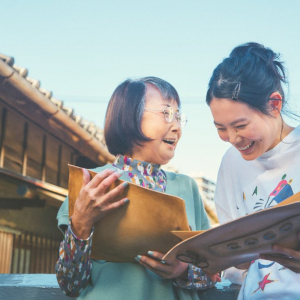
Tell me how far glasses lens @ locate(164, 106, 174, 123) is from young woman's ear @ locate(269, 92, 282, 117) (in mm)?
444

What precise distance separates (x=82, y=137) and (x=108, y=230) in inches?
224

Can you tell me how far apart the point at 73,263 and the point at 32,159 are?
18.5ft

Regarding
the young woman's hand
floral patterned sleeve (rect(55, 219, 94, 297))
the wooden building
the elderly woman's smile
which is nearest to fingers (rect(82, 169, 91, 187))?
floral patterned sleeve (rect(55, 219, 94, 297))

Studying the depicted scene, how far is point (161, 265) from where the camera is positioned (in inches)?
69.4

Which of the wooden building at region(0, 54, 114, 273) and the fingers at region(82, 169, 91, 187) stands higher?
the wooden building at region(0, 54, 114, 273)

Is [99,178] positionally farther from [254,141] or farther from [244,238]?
[254,141]

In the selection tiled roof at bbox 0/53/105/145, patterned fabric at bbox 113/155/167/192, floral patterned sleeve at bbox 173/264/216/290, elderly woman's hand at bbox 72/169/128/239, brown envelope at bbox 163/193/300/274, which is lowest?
floral patterned sleeve at bbox 173/264/216/290

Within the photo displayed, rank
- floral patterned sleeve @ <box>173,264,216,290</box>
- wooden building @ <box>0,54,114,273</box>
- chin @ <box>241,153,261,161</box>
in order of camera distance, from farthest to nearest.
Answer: wooden building @ <box>0,54,114,273</box>
chin @ <box>241,153,261,161</box>
floral patterned sleeve @ <box>173,264,216,290</box>

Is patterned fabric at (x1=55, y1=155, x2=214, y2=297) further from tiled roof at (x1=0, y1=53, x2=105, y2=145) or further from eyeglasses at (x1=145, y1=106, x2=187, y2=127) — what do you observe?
tiled roof at (x1=0, y1=53, x2=105, y2=145)

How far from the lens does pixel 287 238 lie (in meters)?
1.56

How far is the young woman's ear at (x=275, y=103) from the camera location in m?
2.20

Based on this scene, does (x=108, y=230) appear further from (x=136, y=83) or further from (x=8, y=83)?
(x=8, y=83)

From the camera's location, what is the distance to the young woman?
6.61 ft

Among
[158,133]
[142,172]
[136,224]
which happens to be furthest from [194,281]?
[158,133]
